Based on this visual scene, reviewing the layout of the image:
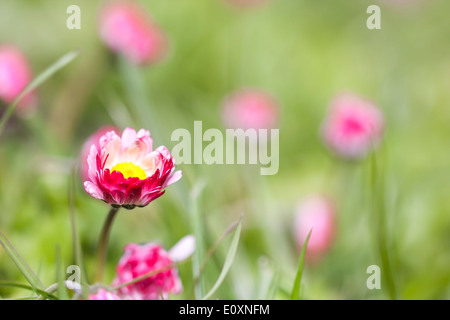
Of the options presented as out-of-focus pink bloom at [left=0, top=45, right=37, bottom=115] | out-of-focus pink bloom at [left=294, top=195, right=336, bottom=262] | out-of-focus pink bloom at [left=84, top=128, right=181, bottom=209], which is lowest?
out-of-focus pink bloom at [left=294, top=195, right=336, bottom=262]

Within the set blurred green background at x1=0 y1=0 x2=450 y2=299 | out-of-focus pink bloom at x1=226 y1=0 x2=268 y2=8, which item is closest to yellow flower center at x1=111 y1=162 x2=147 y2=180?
blurred green background at x1=0 y1=0 x2=450 y2=299

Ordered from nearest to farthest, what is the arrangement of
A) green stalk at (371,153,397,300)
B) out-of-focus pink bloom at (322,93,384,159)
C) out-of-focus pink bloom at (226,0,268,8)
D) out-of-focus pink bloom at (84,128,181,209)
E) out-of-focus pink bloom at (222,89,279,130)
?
out-of-focus pink bloom at (84,128,181,209) → green stalk at (371,153,397,300) → out-of-focus pink bloom at (322,93,384,159) → out-of-focus pink bloom at (222,89,279,130) → out-of-focus pink bloom at (226,0,268,8)

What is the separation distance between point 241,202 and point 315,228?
14 centimetres

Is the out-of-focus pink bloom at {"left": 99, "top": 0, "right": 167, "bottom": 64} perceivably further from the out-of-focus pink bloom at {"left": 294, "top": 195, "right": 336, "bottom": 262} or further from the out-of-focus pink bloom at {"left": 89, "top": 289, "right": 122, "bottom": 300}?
the out-of-focus pink bloom at {"left": 89, "top": 289, "right": 122, "bottom": 300}

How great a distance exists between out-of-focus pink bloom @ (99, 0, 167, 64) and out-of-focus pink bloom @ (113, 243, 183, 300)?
16.1 inches

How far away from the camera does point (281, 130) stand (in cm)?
97

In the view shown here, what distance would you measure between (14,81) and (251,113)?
0.34 m

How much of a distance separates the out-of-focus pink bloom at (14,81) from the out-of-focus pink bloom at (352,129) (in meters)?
0.37

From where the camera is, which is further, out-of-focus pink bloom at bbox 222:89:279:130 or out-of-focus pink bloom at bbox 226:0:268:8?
out-of-focus pink bloom at bbox 226:0:268:8

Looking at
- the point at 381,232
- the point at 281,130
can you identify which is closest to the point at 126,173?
the point at 381,232

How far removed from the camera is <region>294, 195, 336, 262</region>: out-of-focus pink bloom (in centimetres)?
64

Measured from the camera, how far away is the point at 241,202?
75 centimetres
